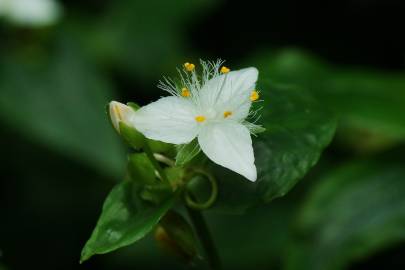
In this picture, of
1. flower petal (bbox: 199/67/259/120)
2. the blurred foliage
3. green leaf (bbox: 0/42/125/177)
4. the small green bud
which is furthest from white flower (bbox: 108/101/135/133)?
green leaf (bbox: 0/42/125/177)

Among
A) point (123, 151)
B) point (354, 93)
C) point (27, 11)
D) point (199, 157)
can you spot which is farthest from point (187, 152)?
point (27, 11)

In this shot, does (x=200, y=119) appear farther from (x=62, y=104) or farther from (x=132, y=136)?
(x=62, y=104)

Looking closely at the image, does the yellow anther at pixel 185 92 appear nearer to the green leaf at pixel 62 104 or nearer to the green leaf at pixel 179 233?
the green leaf at pixel 179 233

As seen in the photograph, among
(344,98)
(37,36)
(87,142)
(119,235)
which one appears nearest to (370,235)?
(344,98)

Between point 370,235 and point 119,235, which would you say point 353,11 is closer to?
point 370,235

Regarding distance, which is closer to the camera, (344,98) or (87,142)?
(344,98)

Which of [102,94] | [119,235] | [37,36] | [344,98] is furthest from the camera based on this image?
[37,36]

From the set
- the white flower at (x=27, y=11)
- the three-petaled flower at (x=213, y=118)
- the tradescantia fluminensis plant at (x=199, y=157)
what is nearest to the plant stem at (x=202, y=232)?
the tradescantia fluminensis plant at (x=199, y=157)
